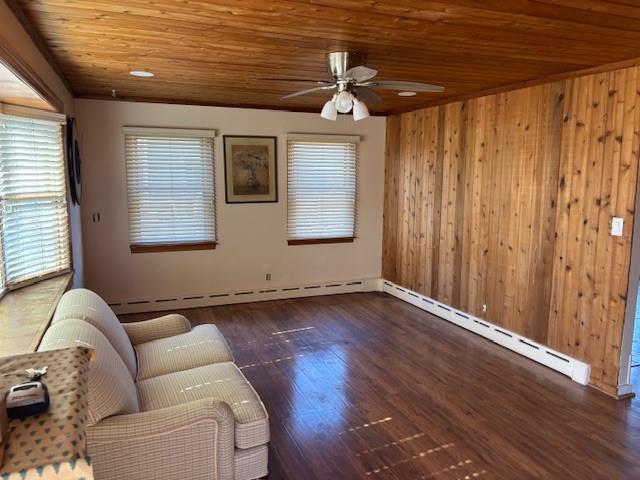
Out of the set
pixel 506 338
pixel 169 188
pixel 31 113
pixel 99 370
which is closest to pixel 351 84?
pixel 31 113

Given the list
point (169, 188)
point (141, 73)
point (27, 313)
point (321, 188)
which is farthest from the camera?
point (321, 188)

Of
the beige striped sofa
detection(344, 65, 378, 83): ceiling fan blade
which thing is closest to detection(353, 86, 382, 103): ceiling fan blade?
detection(344, 65, 378, 83): ceiling fan blade

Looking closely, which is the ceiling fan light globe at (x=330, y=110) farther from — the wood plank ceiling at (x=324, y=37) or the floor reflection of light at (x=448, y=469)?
the floor reflection of light at (x=448, y=469)

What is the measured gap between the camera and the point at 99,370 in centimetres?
194

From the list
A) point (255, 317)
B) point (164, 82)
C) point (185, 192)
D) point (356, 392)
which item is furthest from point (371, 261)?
point (164, 82)

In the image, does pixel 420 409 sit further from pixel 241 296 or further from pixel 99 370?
pixel 241 296

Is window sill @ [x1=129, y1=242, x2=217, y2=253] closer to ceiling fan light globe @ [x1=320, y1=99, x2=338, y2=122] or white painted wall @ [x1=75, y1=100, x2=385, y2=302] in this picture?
white painted wall @ [x1=75, y1=100, x2=385, y2=302]

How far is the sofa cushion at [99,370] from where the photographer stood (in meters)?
1.90

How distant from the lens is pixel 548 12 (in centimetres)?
231

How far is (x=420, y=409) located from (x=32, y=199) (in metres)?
3.07

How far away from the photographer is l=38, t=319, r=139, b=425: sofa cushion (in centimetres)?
190

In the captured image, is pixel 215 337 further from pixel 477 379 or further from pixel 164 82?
pixel 164 82

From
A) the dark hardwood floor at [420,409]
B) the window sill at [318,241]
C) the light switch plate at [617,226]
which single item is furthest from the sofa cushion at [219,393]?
the window sill at [318,241]

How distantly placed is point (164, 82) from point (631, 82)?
3676mm
